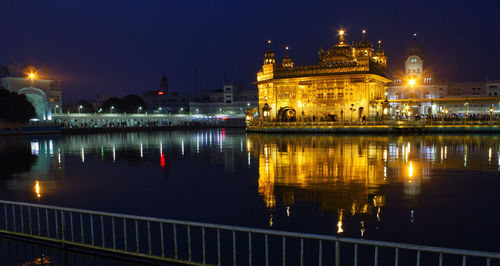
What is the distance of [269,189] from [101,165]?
10030 millimetres

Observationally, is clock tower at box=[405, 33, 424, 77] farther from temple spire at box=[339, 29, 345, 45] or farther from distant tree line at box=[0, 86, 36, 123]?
distant tree line at box=[0, 86, 36, 123]

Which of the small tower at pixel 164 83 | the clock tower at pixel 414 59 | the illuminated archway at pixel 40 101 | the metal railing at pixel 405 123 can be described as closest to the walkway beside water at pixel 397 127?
the metal railing at pixel 405 123

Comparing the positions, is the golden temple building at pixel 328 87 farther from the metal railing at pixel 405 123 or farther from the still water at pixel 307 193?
the still water at pixel 307 193

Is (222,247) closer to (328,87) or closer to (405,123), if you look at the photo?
(405,123)

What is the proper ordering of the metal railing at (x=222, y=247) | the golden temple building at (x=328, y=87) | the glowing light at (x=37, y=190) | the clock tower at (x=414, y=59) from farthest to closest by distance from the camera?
the clock tower at (x=414, y=59) < the golden temple building at (x=328, y=87) < the glowing light at (x=37, y=190) < the metal railing at (x=222, y=247)

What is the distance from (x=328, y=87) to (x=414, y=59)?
62.2m

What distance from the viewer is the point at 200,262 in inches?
222

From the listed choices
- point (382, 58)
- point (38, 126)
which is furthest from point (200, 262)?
point (38, 126)

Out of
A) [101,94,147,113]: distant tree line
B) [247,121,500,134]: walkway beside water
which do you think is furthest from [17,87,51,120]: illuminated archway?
[247,121,500,134]: walkway beside water

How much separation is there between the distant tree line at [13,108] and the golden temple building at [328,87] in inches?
1495

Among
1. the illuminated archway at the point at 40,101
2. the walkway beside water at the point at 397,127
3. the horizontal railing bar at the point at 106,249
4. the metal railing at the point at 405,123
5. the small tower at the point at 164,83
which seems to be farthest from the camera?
the small tower at the point at 164,83

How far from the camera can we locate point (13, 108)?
55.8 m

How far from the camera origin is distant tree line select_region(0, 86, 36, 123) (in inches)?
2162

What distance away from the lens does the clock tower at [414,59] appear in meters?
94.8
